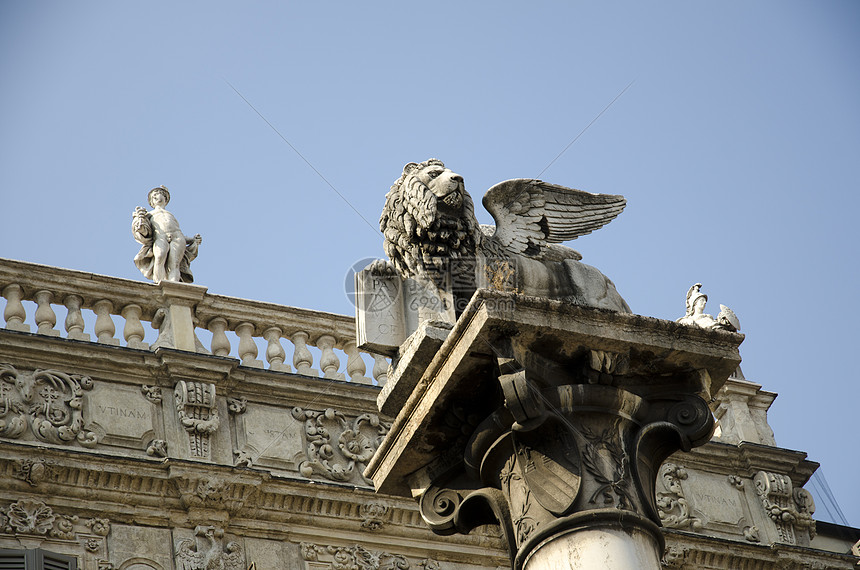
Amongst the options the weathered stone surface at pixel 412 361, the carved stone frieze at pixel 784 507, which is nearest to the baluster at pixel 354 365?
the carved stone frieze at pixel 784 507

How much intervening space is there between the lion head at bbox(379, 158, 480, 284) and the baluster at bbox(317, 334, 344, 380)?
6.19 m

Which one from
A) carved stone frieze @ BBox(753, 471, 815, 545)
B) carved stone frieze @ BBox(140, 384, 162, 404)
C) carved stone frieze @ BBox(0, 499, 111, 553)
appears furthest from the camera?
carved stone frieze @ BBox(753, 471, 815, 545)

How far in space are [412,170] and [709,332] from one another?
186cm

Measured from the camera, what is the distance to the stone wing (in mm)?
8078

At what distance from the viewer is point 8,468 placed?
1179 cm

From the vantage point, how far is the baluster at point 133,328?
13.3 meters

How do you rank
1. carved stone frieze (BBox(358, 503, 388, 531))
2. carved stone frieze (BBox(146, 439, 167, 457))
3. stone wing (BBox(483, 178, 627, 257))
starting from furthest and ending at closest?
1. carved stone frieze (BBox(358, 503, 388, 531))
2. carved stone frieze (BBox(146, 439, 167, 457))
3. stone wing (BBox(483, 178, 627, 257))

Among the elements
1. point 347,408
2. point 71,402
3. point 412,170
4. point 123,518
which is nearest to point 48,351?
point 71,402

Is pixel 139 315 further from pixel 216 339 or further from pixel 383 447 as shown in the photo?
pixel 383 447

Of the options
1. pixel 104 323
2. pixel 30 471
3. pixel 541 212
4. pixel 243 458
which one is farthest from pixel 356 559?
pixel 541 212

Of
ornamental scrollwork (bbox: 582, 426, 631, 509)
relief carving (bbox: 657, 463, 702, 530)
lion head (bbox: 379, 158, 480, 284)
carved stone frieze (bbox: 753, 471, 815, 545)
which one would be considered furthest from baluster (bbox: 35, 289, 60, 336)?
carved stone frieze (bbox: 753, 471, 815, 545)

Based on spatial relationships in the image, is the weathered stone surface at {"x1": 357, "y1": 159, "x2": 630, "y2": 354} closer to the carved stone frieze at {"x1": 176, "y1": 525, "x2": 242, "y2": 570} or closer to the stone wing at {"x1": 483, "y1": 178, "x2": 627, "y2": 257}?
the stone wing at {"x1": 483, "y1": 178, "x2": 627, "y2": 257}

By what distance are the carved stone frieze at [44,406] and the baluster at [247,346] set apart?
162 centimetres

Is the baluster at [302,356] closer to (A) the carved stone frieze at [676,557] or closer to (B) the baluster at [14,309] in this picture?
(B) the baluster at [14,309]
